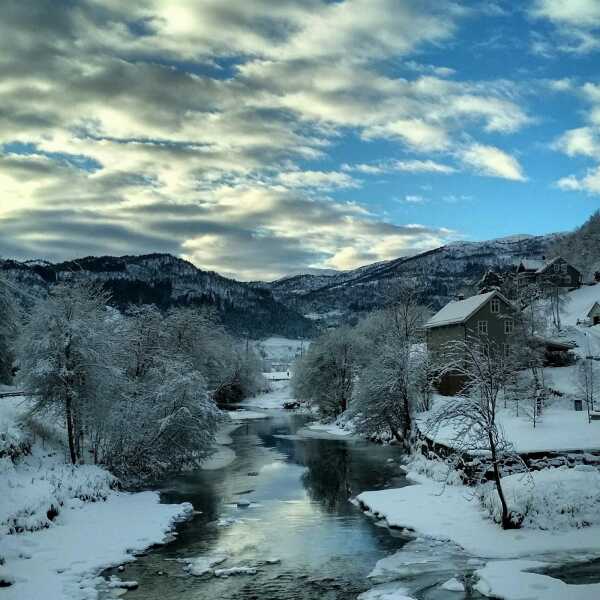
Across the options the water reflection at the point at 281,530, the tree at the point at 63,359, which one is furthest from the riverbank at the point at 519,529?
the tree at the point at 63,359

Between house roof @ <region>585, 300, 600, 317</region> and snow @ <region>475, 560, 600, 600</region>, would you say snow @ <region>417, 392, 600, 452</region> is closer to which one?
snow @ <region>475, 560, 600, 600</region>

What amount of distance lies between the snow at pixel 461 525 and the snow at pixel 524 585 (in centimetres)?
156

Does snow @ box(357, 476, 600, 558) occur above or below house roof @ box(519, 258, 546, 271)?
below

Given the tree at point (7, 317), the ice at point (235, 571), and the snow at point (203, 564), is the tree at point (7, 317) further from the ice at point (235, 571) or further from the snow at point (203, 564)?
the ice at point (235, 571)

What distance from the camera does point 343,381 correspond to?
74312mm

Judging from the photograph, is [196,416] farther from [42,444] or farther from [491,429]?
[491,429]

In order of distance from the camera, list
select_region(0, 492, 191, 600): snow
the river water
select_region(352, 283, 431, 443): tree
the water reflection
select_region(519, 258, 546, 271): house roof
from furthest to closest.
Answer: select_region(519, 258, 546, 271): house roof, select_region(352, 283, 431, 443): tree, the water reflection, the river water, select_region(0, 492, 191, 600): snow

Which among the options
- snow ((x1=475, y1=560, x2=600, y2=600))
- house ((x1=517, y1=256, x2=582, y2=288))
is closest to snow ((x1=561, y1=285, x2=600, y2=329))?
house ((x1=517, y1=256, x2=582, y2=288))

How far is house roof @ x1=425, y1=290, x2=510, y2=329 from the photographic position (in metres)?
59.6

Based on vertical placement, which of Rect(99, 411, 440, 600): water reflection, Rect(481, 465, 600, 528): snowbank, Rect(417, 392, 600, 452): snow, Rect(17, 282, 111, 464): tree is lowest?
Rect(99, 411, 440, 600): water reflection

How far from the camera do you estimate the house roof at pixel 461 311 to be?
2346 inches

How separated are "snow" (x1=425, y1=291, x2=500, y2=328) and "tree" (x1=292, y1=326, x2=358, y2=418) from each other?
1273cm

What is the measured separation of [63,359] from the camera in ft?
108

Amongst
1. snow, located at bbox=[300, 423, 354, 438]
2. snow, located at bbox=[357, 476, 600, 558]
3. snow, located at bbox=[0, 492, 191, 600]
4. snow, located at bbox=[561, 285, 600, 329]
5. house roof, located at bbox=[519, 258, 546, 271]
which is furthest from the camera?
house roof, located at bbox=[519, 258, 546, 271]
